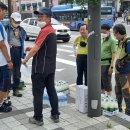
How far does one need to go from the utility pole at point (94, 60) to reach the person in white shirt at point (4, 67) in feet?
4.68

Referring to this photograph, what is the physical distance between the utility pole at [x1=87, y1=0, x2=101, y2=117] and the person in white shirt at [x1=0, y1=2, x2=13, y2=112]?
1.43 meters

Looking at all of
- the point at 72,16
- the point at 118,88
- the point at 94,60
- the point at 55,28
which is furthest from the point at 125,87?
the point at 72,16

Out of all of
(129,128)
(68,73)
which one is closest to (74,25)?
(68,73)

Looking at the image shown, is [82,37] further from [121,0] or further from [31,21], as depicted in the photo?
[31,21]

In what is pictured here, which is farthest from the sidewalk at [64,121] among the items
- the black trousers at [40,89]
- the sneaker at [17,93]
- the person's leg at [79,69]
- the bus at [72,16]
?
the bus at [72,16]

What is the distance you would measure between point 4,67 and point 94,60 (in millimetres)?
1621

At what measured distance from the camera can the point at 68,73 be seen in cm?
1178

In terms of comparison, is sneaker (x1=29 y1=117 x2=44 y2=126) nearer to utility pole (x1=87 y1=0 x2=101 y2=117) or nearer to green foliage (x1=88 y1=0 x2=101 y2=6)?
utility pole (x1=87 y1=0 x2=101 y2=117)

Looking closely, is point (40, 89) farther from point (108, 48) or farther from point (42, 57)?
point (108, 48)

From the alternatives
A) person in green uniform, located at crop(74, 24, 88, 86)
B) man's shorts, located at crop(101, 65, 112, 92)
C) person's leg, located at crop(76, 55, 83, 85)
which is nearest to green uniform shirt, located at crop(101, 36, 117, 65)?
man's shorts, located at crop(101, 65, 112, 92)

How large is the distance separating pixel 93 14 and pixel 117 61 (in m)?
1.02

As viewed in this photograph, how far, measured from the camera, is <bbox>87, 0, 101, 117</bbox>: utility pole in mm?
5500

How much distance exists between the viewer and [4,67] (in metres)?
6.06

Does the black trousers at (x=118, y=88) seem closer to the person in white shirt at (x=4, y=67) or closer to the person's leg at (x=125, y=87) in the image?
the person's leg at (x=125, y=87)
